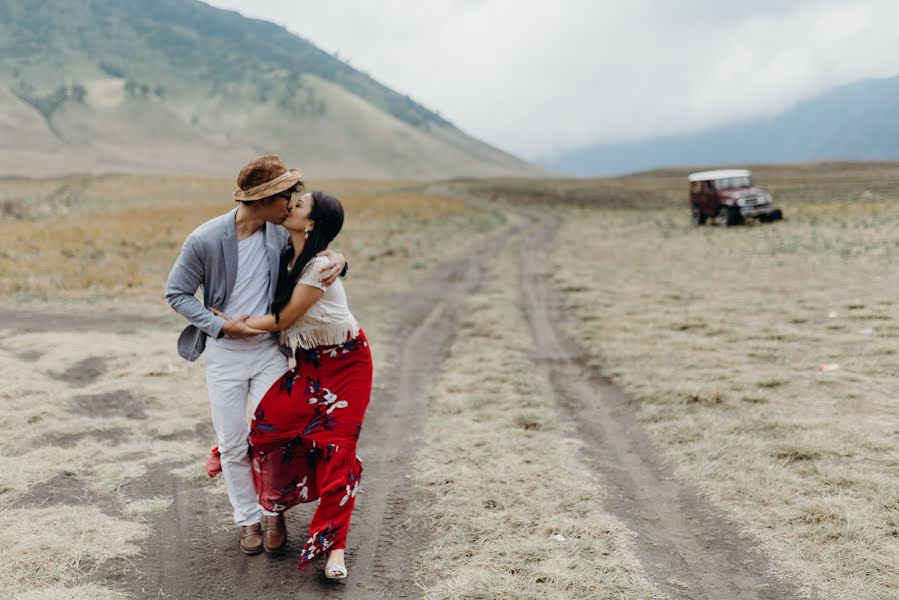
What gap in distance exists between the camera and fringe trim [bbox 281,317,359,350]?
12.4 ft

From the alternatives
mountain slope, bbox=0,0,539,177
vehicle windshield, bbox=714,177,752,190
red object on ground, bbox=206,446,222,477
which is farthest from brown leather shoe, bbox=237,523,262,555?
mountain slope, bbox=0,0,539,177

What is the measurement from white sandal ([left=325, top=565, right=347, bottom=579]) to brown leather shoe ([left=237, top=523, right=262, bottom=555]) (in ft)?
1.93

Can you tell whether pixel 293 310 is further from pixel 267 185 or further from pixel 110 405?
pixel 110 405

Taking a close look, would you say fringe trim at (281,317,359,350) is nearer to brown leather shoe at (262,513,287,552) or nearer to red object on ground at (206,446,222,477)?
red object on ground at (206,446,222,477)

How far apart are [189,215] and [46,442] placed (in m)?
29.7

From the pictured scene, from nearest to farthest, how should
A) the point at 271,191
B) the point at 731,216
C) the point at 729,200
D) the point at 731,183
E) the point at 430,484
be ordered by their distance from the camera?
1. the point at 271,191
2. the point at 430,484
3. the point at 731,216
4. the point at 729,200
5. the point at 731,183

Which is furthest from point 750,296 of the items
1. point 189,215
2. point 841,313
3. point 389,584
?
point 189,215

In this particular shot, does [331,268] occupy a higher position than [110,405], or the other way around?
[331,268]

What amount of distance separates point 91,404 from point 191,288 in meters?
3.96

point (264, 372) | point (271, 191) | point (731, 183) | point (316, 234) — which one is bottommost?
point (264, 372)

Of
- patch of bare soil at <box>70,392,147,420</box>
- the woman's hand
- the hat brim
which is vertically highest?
the hat brim

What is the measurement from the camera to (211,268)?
379 centimetres

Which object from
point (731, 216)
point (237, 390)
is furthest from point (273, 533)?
point (731, 216)

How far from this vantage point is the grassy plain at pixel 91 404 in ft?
13.6
